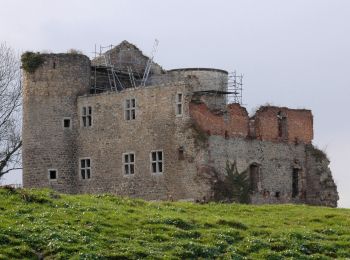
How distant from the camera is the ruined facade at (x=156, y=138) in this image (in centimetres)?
6134

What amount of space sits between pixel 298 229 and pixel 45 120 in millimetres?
30114

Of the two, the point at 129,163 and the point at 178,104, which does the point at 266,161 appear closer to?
the point at 178,104

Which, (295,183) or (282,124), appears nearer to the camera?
(282,124)

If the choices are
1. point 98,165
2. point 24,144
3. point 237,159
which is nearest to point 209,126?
point 237,159

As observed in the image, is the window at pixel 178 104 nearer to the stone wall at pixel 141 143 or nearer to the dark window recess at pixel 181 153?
the stone wall at pixel 141 143

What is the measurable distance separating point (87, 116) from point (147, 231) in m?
30.8

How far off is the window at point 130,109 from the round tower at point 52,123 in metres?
4.13

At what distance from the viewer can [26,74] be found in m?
67.2

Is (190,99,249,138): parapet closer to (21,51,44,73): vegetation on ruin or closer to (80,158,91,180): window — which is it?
(80,158,91,180): window

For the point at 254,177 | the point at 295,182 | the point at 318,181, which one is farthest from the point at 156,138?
the point at 318,181

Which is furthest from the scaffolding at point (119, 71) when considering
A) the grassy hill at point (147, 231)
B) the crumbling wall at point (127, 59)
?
the grassy hill at point (147, 231)

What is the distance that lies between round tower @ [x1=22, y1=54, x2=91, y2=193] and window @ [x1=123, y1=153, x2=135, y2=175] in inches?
164

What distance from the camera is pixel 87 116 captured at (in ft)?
218

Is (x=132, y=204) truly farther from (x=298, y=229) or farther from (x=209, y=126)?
(x=209, y=126)
